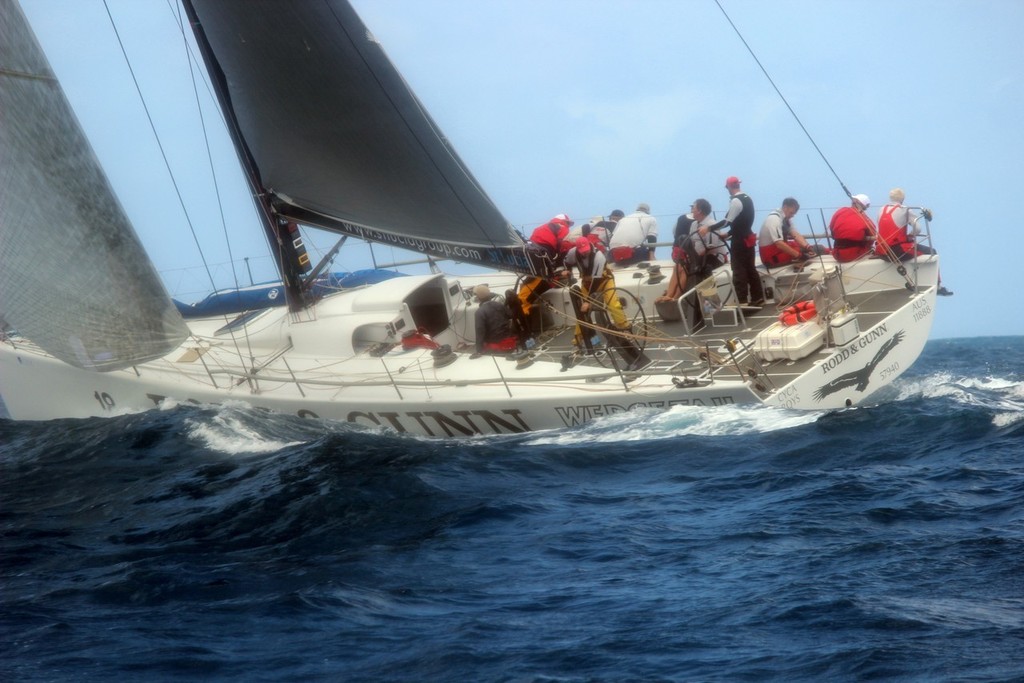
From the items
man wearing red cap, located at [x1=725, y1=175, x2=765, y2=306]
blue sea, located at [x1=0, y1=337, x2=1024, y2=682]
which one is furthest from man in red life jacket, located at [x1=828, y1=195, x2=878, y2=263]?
blue sea, located at [x1=0, y1=337, x2=1024, y2=682]

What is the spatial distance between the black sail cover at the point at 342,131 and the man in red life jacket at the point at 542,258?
0.19 metres

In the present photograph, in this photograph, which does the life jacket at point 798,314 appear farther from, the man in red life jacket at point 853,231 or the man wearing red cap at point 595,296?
the man in red life jacket at point 853,231

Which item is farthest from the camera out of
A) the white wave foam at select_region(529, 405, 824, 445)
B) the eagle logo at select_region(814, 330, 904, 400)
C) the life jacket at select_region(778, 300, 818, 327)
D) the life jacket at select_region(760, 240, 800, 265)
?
the life jacket at select_region(760, 240, 800, 265)

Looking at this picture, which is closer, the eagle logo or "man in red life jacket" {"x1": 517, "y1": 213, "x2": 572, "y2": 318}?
the eagle logo

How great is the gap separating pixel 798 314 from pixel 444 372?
10.9 ft

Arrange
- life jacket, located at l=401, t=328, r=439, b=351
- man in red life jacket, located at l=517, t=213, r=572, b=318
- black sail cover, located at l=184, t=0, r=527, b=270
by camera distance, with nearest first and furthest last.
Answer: black sail cover, located at l=184, t=0, r=527, b=270 < man in red life jacket, located at l=517, t=213, r=572, b=318 < life jacket, located at l=401, t=328, r=439, b=351

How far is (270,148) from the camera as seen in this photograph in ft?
36.2

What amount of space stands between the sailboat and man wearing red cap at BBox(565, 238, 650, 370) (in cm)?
7

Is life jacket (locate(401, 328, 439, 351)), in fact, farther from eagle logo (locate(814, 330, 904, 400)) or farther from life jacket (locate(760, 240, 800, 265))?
eagle logo (locate(814, 330, 904, 400))

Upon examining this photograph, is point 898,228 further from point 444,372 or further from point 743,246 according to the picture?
point 444,372

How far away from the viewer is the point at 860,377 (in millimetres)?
9930

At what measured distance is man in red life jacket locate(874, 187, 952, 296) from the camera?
38.0 ft

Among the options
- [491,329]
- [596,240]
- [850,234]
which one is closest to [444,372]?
[491,329]

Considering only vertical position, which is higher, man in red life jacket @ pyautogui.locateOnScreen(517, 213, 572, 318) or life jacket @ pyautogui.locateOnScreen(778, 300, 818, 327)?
man in red life jacket @ pyautogui.locateOnScreen(517, 213, 572, 318)
